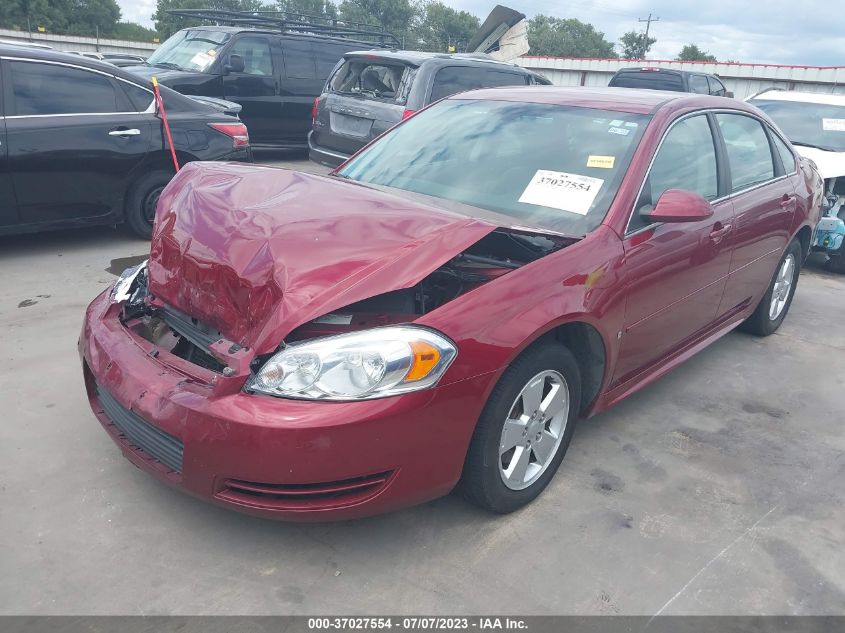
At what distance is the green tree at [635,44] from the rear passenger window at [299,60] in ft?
259

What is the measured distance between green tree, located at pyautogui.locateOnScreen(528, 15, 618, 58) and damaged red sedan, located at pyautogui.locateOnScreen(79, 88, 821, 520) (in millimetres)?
94567

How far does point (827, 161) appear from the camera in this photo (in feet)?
22.7

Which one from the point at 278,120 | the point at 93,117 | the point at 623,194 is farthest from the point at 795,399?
the point at 278,120

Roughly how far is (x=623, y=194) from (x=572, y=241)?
0.42 m

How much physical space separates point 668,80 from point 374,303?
12718mm

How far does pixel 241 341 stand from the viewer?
2398mm

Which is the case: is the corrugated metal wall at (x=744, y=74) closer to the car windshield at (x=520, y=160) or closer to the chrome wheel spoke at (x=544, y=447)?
the car windshield at (x=520, y=160)

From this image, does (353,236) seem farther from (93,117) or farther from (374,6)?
(374,6)

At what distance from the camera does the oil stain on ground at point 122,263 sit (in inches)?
216

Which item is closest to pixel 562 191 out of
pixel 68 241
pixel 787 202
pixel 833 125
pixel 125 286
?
pixel 125 286

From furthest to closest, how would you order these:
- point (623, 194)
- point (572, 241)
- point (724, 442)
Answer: point (724, 442) < point (623, 194) < point (572, 241)

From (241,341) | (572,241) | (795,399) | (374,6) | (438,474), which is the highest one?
(374,6)

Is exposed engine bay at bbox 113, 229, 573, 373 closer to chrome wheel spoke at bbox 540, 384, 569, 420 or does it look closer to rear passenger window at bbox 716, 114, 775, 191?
chrome wheel spoke at bbox 540, 384, 569, 420

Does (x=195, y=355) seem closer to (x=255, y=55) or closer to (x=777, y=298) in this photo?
(x=777, y=298)
